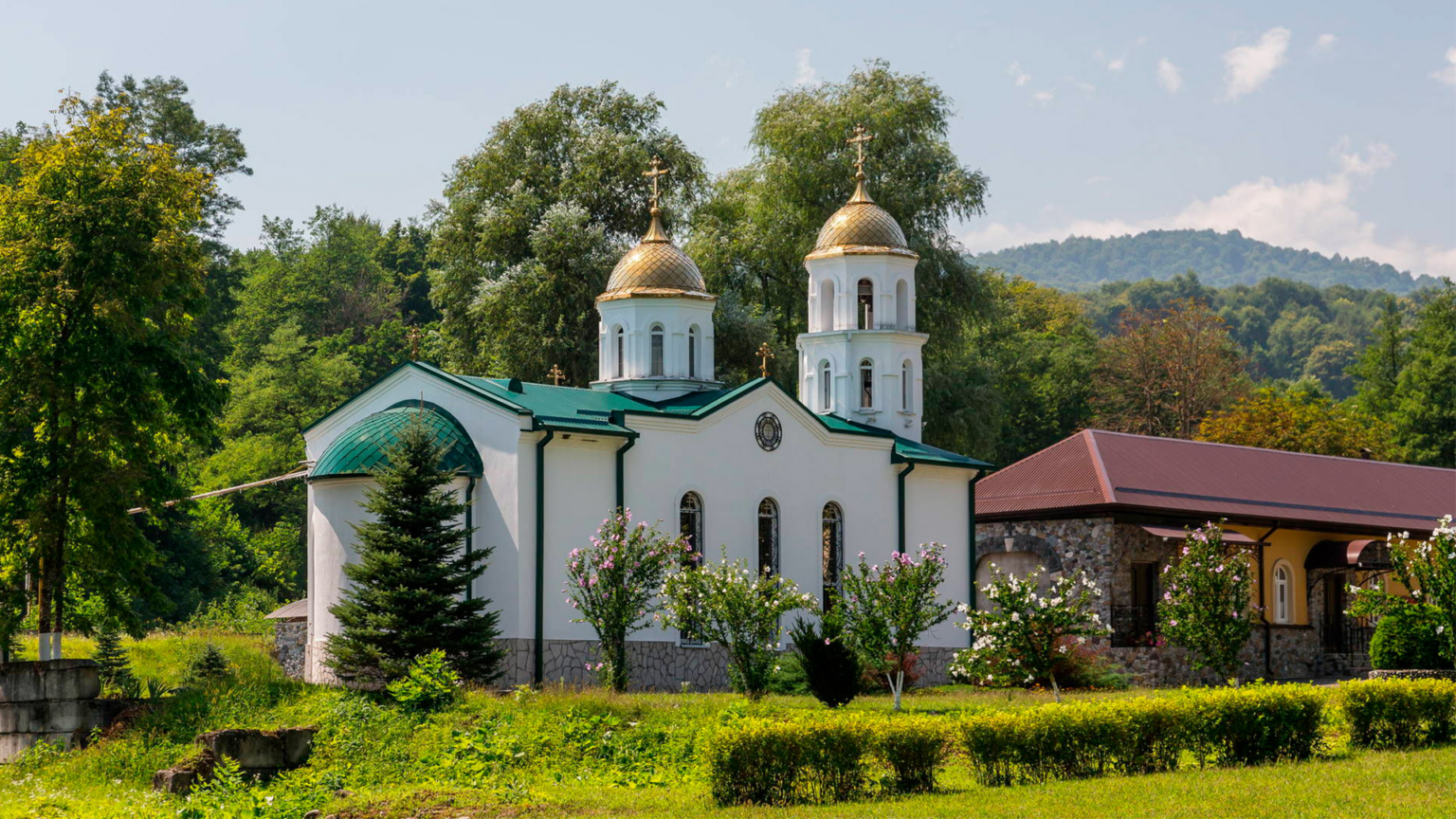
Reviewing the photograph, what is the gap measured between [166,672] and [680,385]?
12868 mm

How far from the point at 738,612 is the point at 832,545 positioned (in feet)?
24.0

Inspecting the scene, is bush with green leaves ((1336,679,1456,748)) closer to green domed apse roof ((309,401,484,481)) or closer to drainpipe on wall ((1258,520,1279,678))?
green domed apse roof ((309,401,484,481))

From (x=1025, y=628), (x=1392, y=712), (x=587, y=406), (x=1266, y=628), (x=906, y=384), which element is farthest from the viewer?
(x=1266, y=628)

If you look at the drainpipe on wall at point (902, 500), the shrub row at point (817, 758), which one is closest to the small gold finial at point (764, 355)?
the drainpipe on wall at point (902, 500)

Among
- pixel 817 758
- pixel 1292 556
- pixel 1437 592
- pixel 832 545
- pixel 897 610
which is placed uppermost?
pixel 832 545

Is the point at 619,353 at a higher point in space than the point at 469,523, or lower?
higher

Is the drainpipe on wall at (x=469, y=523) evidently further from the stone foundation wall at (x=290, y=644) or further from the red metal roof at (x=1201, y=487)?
the red metal roof at (x=1201, y=487)

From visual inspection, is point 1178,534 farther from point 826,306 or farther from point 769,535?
point 769,535

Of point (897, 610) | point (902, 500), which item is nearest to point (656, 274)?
point (902, 500)

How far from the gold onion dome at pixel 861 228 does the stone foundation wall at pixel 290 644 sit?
44.8ft

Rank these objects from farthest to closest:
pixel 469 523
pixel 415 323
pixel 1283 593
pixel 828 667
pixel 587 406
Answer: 1. pixel 415 323
2. pixel 1283 593
3. pixel 587 406
4. pixel 469 523
5. pixel 828 667

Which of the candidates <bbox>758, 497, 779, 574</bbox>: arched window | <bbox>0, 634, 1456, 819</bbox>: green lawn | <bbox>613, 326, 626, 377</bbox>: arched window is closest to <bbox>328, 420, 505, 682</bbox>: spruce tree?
<bbox>0, 634, 1456, 819</bbox>: green lawn

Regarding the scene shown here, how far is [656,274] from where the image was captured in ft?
94.1

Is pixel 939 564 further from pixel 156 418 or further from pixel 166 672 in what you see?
pixel 166 672
